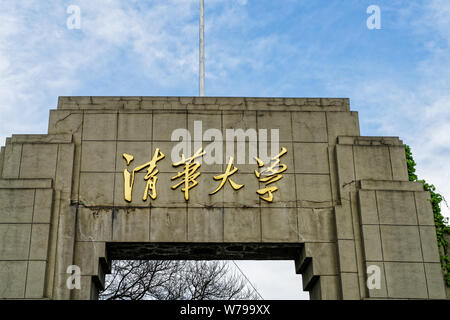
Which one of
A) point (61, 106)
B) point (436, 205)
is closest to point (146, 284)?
point (61, 106)

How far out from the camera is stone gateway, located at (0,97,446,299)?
1370cm

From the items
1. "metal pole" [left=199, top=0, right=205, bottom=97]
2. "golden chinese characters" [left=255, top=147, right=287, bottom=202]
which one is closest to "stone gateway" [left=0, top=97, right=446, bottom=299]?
"golden chinese characters" [left=255, top=147, right=287, bottom=202]

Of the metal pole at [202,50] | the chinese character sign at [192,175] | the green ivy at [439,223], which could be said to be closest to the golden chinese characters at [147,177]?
the chinese character sign at [192,175]

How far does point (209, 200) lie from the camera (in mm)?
14562

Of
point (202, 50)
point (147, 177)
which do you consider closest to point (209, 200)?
point (147, 177)

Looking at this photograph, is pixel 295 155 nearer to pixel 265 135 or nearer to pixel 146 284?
pixel 265 135

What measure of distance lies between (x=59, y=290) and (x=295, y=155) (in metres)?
6.82

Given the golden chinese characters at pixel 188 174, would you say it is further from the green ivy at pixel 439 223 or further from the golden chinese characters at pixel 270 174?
the green ivy at pixel 439 223

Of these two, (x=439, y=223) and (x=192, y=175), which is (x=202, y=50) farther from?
(x=439, y=223)

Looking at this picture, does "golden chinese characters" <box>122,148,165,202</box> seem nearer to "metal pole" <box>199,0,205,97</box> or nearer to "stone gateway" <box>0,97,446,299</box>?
"stone gateway" <box>0,97,446,299</box>

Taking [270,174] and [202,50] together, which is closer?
[270,174]

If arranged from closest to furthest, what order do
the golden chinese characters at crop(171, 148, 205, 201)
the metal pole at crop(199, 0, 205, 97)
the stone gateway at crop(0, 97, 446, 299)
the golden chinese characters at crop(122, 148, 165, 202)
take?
1. the stone gateway at crop(0, 97, 446, 299)
2. the golden chinese characters at crop(122, 148, 165, 202)
3. the golden chinese characters at crop(171, 148, 205, 201)
4. the metal pole at crop(199, 0, 205, 97)

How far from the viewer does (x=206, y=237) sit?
1420cm
